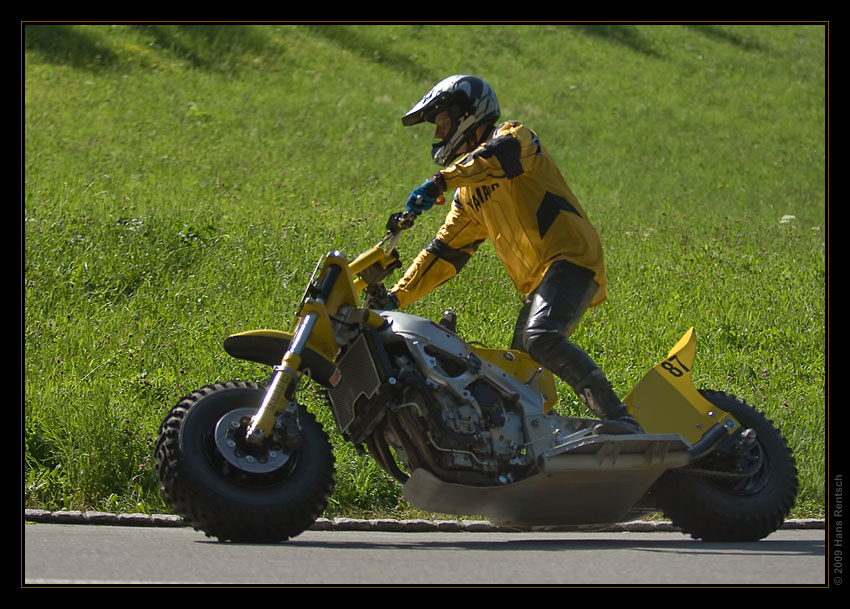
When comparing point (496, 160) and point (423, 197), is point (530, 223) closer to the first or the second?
point (496, 160)

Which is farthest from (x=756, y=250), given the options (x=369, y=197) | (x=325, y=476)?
(x=325, y=476)

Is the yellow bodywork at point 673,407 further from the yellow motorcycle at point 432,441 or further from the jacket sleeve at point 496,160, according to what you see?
the jacket sleeve at point 496,160

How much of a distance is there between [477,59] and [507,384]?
955 inches

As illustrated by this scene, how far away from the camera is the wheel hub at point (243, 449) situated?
221 inches

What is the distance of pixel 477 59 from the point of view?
2967 centimetres

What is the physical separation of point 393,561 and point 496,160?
2.24 m

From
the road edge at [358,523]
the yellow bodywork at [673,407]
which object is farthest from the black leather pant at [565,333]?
the road edge at [358,523]

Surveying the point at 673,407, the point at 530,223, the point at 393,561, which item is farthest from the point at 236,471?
the point at 673,407

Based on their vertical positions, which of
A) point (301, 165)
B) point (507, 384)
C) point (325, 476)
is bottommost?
point (301, 165)

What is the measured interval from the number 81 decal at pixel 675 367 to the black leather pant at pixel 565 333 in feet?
1.94

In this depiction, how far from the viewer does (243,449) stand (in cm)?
566

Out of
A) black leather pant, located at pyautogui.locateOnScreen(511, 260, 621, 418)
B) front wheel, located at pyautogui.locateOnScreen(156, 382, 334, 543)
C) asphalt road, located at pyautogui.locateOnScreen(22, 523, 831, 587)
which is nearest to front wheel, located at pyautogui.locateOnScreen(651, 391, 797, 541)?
asphalt road, located at pyautogui.locateOnScreen(22, 523, 831, 587)

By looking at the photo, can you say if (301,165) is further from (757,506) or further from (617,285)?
(757,506)

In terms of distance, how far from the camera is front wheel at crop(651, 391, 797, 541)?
6.67 metres
